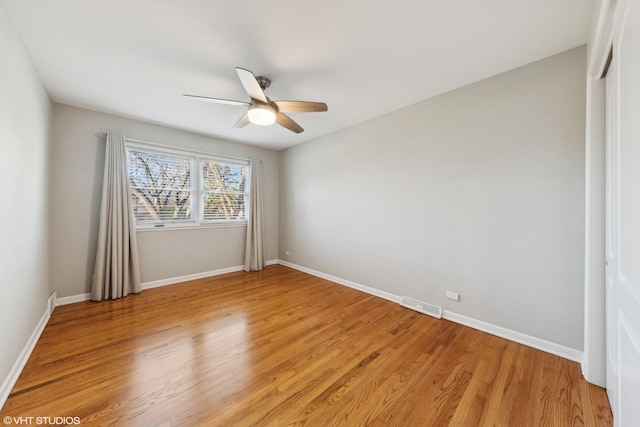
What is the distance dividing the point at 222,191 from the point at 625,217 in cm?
455

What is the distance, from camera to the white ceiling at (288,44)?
1496 millimetres

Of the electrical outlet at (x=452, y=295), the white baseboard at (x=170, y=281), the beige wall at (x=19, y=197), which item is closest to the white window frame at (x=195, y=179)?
→ the white baseboard at (x=170, y=281)

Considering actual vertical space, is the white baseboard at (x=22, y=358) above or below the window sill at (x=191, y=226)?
below

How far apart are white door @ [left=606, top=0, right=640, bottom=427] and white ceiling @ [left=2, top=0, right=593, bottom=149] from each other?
0.77 m

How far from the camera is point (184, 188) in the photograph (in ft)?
12.6

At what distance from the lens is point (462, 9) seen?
4.91ft

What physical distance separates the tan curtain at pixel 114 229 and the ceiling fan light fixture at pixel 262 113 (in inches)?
89.2

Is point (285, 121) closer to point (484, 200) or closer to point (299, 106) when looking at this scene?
point (299, 106)

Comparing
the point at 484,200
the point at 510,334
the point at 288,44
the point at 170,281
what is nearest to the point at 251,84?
the point at 288,44

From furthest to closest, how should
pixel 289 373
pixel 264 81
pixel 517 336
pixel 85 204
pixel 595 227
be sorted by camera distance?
pixel 85 204 < pixel 264 81 < pixel 517 336 < pixel 289 373 < pixel 595 227

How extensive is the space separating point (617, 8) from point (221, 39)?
2.31 meters

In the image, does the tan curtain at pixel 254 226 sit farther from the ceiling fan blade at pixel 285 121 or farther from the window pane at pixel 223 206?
the ceiling fan blade at pixel 285 121

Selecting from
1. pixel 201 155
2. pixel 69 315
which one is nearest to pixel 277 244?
A: pixel 201 155

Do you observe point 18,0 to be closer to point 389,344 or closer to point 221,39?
point 221,39
